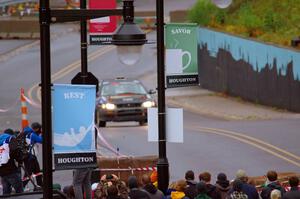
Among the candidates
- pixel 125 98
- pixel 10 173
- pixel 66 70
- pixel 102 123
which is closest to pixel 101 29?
pixel 10 173

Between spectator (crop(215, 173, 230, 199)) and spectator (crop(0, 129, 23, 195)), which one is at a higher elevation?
spectator (crop(215, 173, 230, 199))

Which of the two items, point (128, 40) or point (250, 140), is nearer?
point (128, 40)

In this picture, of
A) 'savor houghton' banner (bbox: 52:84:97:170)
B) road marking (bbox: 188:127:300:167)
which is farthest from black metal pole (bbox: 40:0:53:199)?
road marking (bbox: 188:127:300:167)

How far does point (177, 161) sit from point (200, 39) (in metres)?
22.2

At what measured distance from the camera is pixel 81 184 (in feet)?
51.5

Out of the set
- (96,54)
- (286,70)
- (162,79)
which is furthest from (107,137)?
(96,54)

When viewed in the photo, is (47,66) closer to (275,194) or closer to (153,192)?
(153,192)

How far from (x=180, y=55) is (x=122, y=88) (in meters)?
18.3

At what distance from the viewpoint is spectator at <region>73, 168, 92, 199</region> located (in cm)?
1557

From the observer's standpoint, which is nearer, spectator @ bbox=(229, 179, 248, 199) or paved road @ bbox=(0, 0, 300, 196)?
spectator @ bbox=(229, 179, 248, 199)

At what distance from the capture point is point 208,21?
46.8 meters

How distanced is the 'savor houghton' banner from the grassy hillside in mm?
26848

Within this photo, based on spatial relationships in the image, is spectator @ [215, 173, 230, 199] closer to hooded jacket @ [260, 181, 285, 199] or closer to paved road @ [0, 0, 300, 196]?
hooded jacket @ [260, 181, 285, 199]

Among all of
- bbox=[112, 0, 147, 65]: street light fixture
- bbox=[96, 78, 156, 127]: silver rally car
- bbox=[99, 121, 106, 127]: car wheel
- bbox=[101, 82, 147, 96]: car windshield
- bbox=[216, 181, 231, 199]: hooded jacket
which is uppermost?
bbox=[112, 0, 147, 65]: street light fixture
